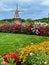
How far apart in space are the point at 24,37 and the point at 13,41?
121cm

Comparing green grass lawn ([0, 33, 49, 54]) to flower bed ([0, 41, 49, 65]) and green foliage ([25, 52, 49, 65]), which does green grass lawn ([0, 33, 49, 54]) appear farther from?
green foliage ([25, 52, 49, 65])

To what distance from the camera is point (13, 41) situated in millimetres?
19703

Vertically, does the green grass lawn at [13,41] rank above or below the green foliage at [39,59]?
below

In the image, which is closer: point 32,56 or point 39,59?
point 39,59

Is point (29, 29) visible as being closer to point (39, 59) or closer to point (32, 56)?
point (32, 56)

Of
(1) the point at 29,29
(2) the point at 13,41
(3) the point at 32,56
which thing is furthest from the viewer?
(1) the point at 29,29

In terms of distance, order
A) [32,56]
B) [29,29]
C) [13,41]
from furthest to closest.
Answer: [29,29] → [13,41] → [32,56]

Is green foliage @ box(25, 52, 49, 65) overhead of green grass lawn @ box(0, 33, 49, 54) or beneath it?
overhead

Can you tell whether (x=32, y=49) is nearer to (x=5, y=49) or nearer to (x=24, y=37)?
(x=5, y=49)

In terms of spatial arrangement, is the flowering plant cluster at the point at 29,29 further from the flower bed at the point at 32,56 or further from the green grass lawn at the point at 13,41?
the flower bed at the point at 32,56

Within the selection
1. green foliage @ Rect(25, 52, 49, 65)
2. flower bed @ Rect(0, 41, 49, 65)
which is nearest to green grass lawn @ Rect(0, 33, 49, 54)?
flower bed @ Rect(0, 41, 49, 65)

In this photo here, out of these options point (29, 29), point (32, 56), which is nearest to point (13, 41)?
point (29, 29)

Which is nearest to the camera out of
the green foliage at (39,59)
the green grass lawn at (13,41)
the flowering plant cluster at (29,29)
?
the green foliage at (39,59)

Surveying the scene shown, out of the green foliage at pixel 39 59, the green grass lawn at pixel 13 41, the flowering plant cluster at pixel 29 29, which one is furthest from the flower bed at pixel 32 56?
the flowering plant cluster at pixel 29 29
